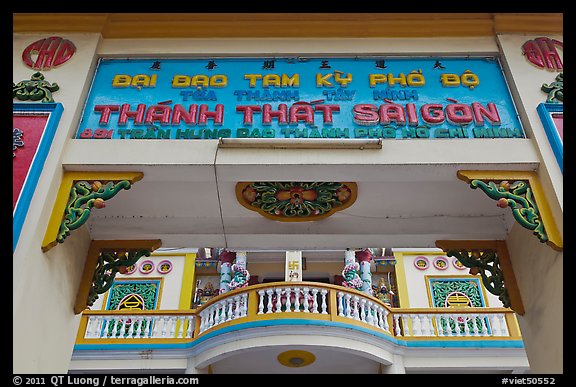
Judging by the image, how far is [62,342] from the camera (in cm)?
440

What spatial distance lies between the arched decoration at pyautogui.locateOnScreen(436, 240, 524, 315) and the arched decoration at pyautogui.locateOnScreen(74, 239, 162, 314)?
8.55ft

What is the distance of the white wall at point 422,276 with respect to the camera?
12016 mm

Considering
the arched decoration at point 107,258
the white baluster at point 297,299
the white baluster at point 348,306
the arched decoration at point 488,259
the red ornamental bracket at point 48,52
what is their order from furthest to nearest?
the white baluster at point 348,306
the white baluster at point 297,299
the arched decoration at point 107,258
the arched decoration at point 488,259
the red ornamental bracket at point 48,52

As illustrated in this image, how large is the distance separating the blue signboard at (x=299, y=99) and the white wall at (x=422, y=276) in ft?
26.7

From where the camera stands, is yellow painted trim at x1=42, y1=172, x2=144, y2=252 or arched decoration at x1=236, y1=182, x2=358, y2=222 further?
arched decoration at x1=236, y1=182, x2=358, y2=222

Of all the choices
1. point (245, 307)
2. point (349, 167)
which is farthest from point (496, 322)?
point (349, 167)

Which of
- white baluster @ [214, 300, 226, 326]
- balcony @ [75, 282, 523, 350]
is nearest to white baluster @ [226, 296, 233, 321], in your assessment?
balcony @ [75, 282, 523, 350]

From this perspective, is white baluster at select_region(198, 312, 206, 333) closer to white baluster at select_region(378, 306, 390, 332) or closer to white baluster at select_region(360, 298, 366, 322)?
white baluster at select_region(360, 298, 366, 322)

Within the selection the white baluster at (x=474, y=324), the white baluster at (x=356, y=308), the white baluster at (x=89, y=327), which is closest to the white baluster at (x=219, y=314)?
the white baluster at (x=356, y=308)

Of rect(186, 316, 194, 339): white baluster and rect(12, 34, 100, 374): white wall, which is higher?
rect(186, 316, 194, 339): white baluster

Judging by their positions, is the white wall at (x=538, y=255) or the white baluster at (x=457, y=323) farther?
the white baluster at (x=457, y=323)

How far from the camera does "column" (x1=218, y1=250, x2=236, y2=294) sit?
39.7 feet

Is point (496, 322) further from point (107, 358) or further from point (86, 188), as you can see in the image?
point (86, 188)

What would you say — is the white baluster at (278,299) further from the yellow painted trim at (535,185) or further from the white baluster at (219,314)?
the yellow painted trim at (535,185)
